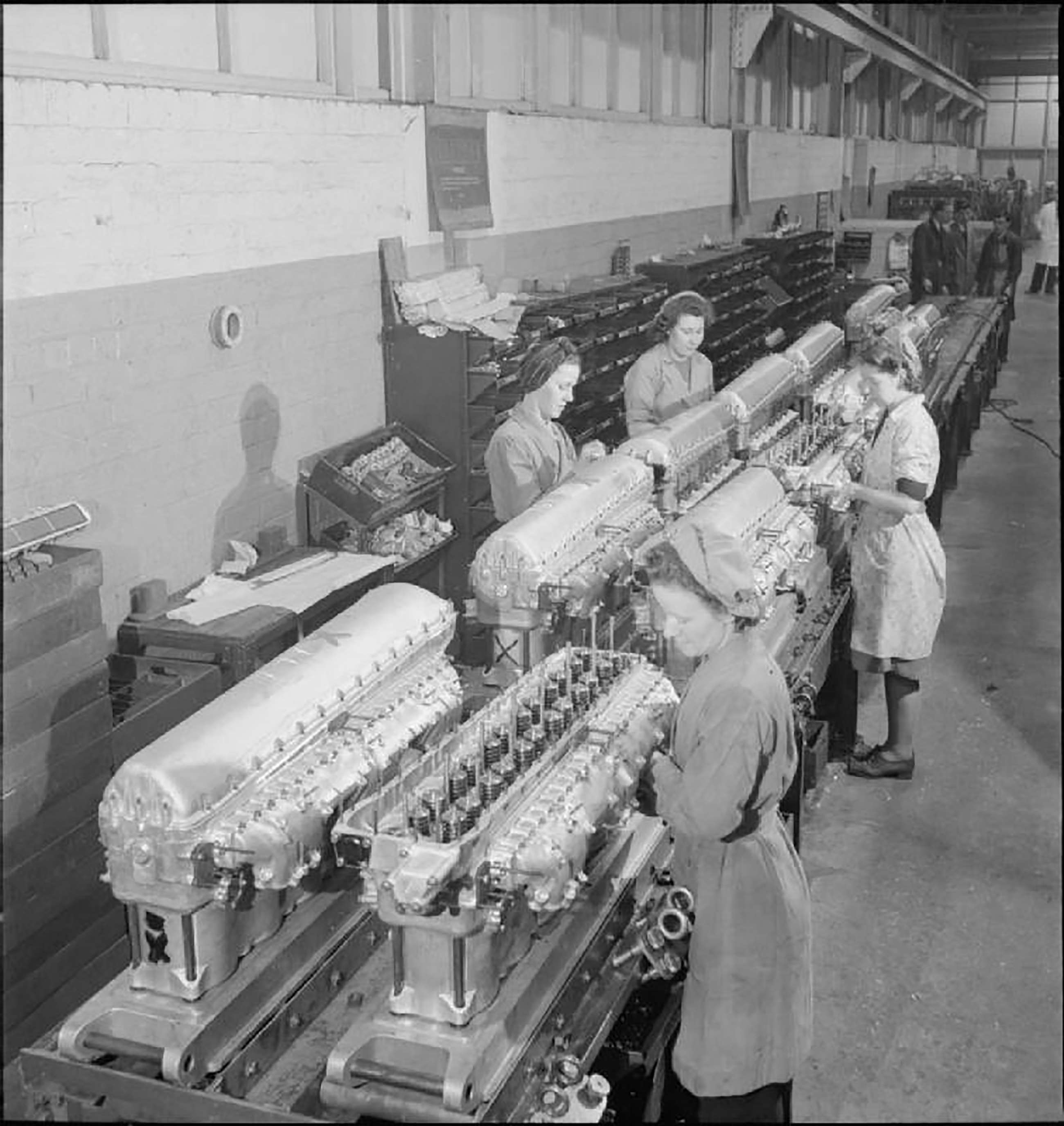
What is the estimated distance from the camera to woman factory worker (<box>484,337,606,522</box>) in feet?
14.7

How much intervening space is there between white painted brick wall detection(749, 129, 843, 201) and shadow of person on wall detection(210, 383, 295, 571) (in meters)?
8.67

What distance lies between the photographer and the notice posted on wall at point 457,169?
6.44 meters

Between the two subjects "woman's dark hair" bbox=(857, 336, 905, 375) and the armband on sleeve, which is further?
"woman's dark hair" bbox=(857, 336, 905, 375)

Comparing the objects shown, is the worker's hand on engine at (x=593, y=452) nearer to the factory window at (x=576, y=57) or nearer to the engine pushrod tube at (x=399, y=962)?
the engine pushrod tube at (x=399, y=962)

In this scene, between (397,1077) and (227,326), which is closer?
(397,1077)

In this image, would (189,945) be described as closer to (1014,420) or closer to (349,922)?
(349,922)

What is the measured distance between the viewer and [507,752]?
2.62m

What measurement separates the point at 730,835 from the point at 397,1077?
746 millimetres

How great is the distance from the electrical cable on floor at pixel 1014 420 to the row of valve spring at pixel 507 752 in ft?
27.6

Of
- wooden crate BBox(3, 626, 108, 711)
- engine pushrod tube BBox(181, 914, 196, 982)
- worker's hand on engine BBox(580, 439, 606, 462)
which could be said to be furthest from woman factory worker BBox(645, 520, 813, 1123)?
worker's hand on engine BBox(580, 439, 606, 462)

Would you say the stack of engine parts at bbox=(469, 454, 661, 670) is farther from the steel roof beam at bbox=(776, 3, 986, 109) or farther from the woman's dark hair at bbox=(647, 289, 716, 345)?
the steel roof beam at bbox=(776, 3, 986, 109)

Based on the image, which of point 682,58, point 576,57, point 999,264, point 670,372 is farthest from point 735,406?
point 999,264

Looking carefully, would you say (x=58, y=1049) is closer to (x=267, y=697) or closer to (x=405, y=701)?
(x=267, y=697)

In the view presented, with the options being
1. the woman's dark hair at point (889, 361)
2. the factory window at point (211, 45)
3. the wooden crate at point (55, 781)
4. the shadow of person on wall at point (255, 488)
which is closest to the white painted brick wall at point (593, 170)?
the factory window at point (211, 45)
